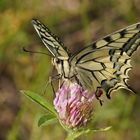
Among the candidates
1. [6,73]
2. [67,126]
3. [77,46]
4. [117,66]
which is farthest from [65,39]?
[67,126]

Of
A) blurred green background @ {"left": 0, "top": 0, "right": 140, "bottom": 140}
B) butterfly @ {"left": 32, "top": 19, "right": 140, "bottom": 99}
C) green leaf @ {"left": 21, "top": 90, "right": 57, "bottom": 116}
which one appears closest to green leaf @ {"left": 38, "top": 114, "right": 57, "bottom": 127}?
green leaf @ {"left": 21, "top": 90, "right": 57, "bottom": 116}

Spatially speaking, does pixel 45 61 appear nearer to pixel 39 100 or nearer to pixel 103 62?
pixel 103 62

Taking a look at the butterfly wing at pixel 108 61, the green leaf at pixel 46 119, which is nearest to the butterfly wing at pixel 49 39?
the butterfly wing at pixel 108 61

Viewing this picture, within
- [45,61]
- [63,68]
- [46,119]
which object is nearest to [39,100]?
[46,119]

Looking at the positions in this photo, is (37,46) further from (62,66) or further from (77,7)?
(62,66)

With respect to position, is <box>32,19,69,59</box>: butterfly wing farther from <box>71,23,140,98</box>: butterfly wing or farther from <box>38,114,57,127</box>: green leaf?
<box>38,114,57,127</box>: green leaf

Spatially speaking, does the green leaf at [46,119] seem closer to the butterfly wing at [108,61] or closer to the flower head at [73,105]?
the flower head at [73,105]

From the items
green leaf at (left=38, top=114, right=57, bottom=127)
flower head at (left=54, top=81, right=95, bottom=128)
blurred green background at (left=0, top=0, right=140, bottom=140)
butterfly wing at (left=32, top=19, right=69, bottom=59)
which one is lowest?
blurred green background at (left=0, top=0, right=140, bottom=140)
